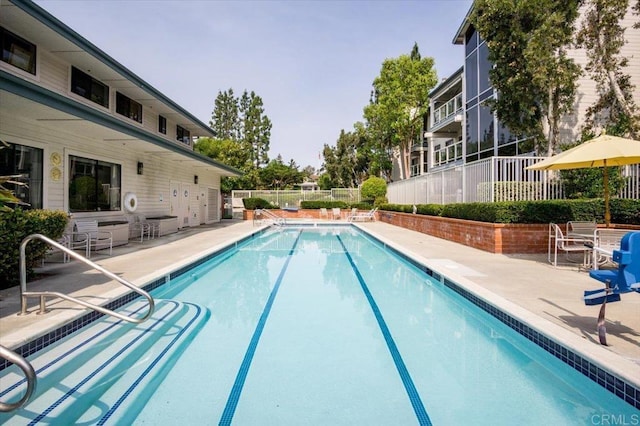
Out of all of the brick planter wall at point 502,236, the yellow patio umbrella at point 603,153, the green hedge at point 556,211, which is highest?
the yellow patio umbrella at point 603,153

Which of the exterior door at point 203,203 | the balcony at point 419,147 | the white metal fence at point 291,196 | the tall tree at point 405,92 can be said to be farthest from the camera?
the balcony at point 419,147

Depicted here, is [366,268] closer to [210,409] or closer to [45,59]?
[210,409]

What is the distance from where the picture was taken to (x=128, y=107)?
1290cm

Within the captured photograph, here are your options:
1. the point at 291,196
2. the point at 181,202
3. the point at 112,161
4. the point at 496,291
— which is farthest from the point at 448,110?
the point at 496,291

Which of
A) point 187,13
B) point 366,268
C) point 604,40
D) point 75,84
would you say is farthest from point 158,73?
point 604,40

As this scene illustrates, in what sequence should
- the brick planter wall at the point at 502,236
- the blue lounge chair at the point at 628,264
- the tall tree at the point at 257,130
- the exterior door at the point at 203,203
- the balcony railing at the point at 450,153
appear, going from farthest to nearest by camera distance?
the tall tree at the point at 257,130 < the balcony railing at the point at 450,153 < the exterior door at the point at 203,203 < the brick planter wall at the point at 502,236 < the blue lounge chair at the point at 628,264

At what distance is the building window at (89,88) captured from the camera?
10070 mm

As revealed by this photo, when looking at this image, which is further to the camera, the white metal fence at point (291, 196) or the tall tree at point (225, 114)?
the tall tree at point (225, 114)

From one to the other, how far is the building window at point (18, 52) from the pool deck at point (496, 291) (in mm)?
4541

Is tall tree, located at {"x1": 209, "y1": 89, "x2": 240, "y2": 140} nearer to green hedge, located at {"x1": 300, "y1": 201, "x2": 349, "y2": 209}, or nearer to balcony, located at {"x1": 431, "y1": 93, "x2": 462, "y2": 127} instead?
green hedge, located at {"x1": 300, "y1": 201, "x2": 349, "y2": 209}

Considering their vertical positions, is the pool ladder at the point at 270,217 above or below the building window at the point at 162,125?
below

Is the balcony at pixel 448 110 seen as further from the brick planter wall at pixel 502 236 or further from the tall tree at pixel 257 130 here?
the tall tree at pixel 257 130

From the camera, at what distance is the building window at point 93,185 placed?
9.35 m

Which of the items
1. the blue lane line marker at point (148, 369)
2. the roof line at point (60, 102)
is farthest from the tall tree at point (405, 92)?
the blue lane line marker at point (148, 369)
